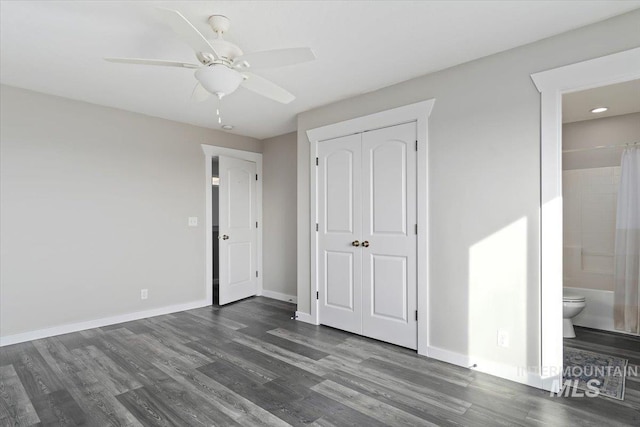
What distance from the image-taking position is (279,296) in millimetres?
5281

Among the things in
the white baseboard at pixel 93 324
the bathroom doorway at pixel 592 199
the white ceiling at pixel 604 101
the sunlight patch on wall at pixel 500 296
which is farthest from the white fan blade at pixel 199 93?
the bathroom doorway at pixel 592 199

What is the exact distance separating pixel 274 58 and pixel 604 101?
3.42 m

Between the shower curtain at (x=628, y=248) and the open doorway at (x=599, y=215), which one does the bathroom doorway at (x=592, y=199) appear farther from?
the shower curtain at (x=628, y=248)

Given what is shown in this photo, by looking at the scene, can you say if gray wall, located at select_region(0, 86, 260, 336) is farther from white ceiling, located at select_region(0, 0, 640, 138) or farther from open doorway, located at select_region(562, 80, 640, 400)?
open doorway, located at select_region(562, 80, 640, 400)

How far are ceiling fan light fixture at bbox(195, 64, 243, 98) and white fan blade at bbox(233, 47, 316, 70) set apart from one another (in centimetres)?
7

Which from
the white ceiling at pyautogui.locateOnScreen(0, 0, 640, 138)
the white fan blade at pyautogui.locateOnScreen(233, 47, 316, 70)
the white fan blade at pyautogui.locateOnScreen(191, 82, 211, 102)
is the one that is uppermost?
the white ceiling at pyautogui.locateOnScreen(0, 0, 640, 138)

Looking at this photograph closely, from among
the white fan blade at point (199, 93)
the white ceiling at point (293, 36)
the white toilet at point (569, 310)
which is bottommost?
the white toilet at point (569, 310)

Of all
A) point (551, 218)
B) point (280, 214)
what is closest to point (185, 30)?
point (551, 218)

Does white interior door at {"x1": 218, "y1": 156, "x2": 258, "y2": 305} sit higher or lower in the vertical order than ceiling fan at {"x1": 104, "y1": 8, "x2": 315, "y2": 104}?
lower

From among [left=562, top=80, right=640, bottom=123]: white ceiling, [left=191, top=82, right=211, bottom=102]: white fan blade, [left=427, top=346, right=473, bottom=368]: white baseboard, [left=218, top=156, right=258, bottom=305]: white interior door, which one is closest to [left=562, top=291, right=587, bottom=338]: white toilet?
[left=427, top=346, right=473, bottom=368]: white baseboard

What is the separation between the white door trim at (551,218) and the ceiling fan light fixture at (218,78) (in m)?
2.18

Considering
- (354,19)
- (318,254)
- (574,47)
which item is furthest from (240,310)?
(574,47)

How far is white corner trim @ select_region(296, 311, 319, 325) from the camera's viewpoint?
4.00 meters

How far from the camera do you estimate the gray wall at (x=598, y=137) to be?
12.2 feet
